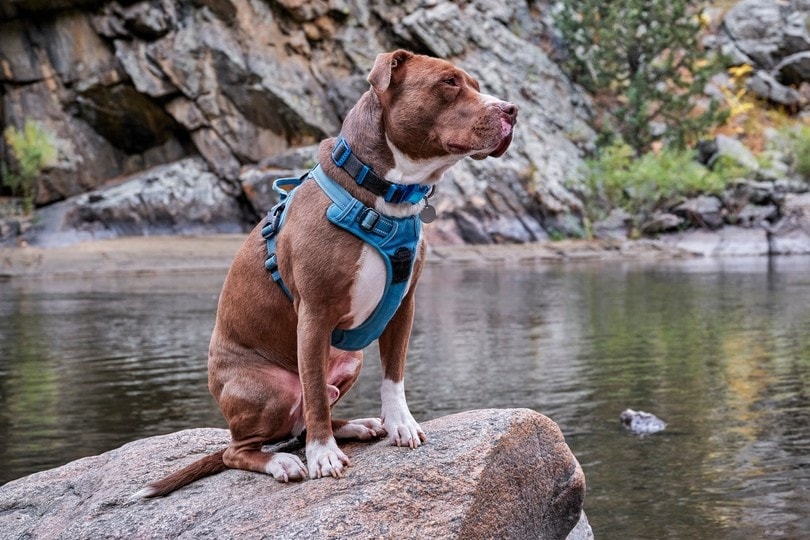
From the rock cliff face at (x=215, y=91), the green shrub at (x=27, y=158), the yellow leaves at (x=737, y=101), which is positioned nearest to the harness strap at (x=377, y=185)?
the rock cliff face at (x=215, y=91)

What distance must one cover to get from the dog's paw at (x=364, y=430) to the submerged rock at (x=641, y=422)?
→ 26.0ft

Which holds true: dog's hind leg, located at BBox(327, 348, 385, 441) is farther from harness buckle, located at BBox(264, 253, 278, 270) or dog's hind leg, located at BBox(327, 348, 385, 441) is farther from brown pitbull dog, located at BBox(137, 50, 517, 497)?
harness buckle, located at BBox(264, 253, 278, 270)

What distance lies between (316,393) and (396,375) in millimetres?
593

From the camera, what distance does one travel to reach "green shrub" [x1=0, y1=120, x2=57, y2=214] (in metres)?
54.1

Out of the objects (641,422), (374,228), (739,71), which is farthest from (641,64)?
(374,228)

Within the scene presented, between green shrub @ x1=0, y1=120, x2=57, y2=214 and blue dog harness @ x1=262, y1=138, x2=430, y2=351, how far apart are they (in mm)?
53002

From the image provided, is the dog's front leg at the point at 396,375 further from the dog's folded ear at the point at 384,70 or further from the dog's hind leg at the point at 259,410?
the dog's folded ear at the point at 384,70

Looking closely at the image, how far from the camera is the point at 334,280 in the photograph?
16.5ft

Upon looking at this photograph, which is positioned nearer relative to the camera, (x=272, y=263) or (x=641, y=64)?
(x=272, y=263)

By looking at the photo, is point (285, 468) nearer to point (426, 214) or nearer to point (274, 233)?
point (274, 233)

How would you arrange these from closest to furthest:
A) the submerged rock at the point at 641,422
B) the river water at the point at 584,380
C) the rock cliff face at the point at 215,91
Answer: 1. the river water at the point at 584,380
2. the submerged rock at the point at 641,422
3. the rock cliff face at the point at 215,91

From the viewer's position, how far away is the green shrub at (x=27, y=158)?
177 ft

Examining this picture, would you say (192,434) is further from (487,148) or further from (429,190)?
(487,148)

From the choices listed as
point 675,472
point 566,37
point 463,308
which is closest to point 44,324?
point 463,308
